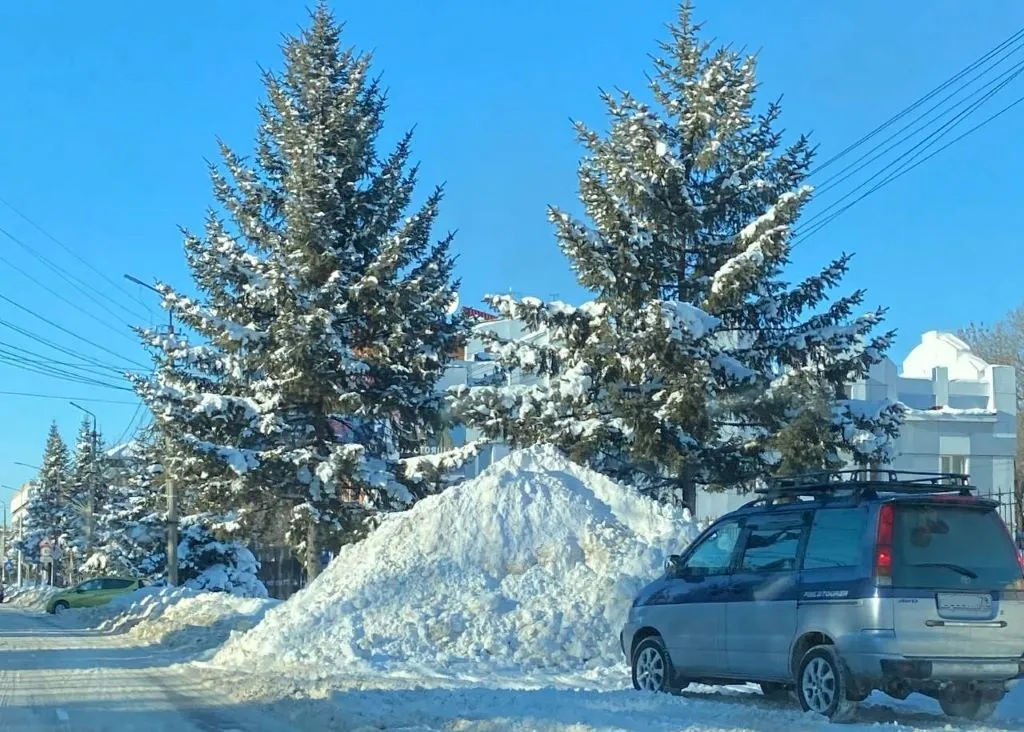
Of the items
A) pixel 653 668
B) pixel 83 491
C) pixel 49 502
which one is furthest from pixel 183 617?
pixel 49 502

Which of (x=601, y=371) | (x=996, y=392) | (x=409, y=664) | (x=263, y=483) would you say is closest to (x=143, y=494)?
(x=263, y=483)

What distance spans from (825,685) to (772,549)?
1480 mm

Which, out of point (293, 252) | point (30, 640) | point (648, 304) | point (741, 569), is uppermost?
point (293, 252)

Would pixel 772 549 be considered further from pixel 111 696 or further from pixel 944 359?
pixel 944 359

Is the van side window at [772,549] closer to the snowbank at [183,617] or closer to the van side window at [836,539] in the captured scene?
the van side window at [836,539]

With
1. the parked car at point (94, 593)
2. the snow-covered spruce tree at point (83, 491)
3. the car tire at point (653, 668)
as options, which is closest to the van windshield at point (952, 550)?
the car tire at point (653, 668)

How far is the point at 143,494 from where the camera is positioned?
163 ft

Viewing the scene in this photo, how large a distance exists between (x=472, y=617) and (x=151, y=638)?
11.0m

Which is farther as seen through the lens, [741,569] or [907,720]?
[741,569]

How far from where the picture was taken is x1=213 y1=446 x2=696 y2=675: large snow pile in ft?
51.3

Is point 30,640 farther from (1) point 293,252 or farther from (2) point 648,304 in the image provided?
(2) point 648,304

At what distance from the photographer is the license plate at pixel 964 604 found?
967 cm

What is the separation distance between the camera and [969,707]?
34.1 feet

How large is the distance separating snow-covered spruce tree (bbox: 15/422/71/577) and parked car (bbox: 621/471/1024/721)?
88.6m
